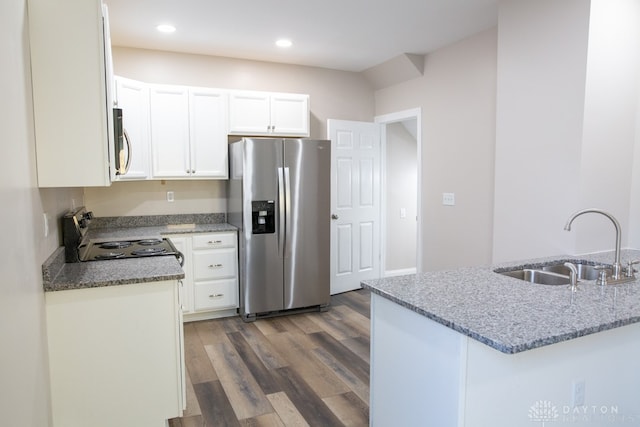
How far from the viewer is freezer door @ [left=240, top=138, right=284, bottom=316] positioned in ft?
13.0

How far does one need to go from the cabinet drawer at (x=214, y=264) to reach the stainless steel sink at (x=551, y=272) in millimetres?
2570

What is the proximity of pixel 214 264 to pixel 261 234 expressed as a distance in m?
0.53

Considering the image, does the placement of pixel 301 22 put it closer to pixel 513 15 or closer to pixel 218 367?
pixel 513 15

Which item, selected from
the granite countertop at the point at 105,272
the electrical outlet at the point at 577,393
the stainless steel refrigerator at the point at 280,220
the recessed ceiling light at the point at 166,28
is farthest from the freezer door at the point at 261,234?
the electrical outlet at the point at 577,393

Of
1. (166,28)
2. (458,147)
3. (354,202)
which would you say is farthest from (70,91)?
(354,202)

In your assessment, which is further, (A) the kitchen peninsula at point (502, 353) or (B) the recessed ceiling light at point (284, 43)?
(B) the recessed ceiling light at point (284, 43)

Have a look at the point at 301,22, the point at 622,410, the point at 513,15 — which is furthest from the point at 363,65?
the point at 622,410

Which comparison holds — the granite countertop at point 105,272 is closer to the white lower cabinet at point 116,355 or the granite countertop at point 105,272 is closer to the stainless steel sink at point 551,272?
the white lower cabinet at point 116,355

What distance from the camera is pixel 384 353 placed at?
1986 mm

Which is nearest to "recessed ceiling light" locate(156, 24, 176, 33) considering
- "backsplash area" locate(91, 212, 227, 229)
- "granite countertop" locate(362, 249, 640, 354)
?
"backsplash area" locate(91, 212, 227, 229)

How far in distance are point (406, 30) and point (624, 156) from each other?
1.90m

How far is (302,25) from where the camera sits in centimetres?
353

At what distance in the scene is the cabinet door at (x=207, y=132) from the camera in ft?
13.6

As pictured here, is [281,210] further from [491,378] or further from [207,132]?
[491,378]
